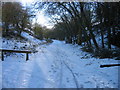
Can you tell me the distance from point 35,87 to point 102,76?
10.8 feet

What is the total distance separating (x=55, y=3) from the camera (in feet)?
53.5

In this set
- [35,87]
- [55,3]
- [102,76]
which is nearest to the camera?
[35,87]

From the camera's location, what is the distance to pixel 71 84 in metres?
5.34

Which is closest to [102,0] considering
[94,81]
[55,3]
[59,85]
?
[55,3]

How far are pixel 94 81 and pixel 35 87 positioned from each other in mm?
2487

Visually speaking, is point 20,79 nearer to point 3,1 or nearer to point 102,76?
point 102,76

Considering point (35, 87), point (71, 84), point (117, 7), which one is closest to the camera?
point (35, 87)

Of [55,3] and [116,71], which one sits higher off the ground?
[55,3]

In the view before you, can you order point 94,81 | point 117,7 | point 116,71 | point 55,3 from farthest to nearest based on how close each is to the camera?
1. point 55,3
2. point 117,7
3. point 116,71
4. point 94,81

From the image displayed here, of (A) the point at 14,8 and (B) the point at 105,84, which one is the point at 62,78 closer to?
(B) the point at 105,84

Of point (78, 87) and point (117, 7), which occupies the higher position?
point (117, 7)

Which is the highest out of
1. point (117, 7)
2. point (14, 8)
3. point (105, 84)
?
point (14, 8)

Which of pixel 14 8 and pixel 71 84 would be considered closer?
pixel 71 84

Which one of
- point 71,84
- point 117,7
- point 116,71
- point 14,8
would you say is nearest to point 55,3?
point 117,7
